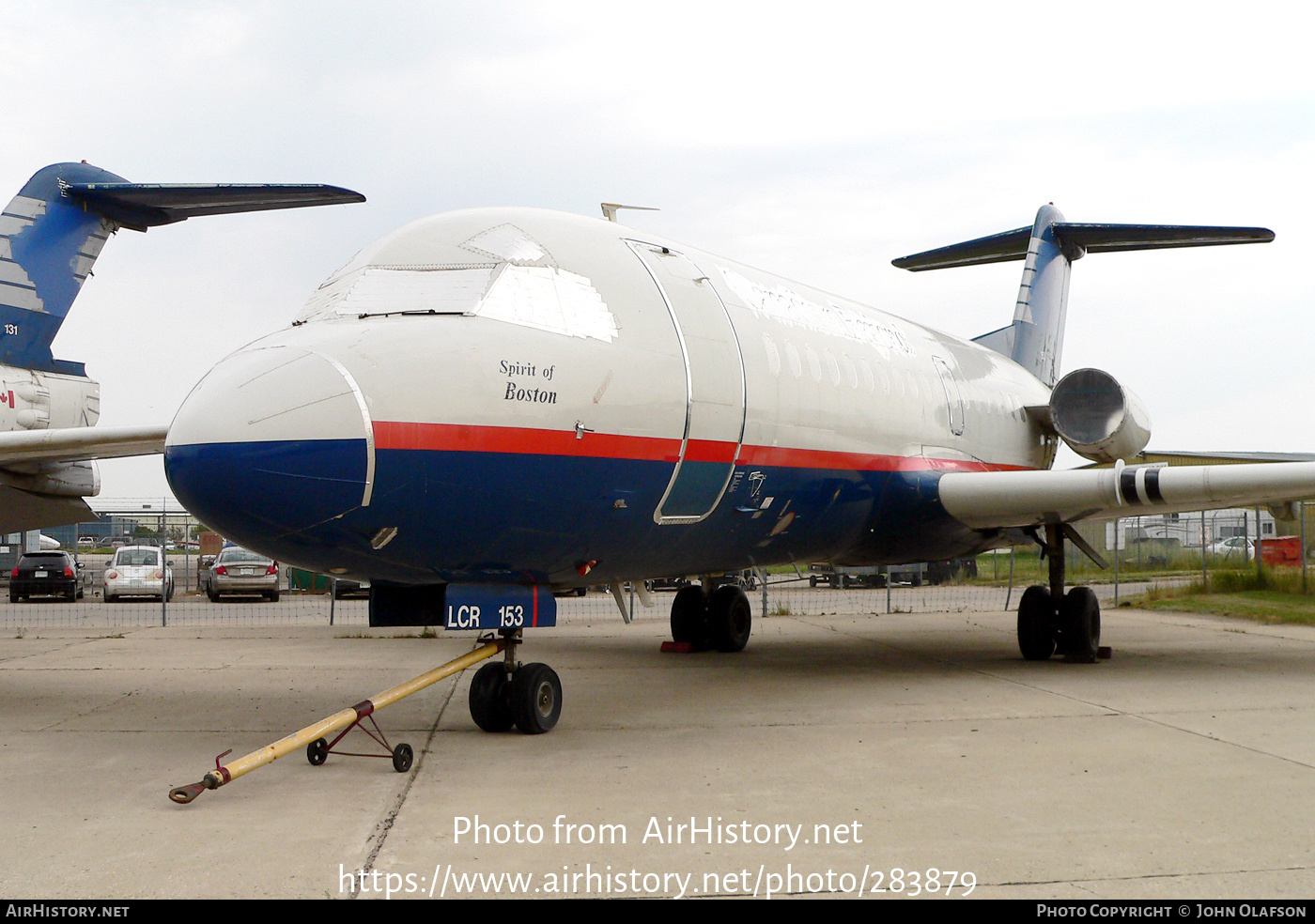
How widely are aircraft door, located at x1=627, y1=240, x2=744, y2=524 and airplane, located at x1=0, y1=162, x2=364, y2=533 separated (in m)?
4.70

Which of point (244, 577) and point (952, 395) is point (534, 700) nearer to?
point (952, 395)

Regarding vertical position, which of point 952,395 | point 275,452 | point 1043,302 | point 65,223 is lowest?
point 275,452

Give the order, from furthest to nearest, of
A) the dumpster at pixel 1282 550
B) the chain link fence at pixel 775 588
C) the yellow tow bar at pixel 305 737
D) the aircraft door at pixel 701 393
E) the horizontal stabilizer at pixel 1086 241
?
the dumpster at pixel 1282 550
the chain link fence at pixel 775 588
the horizontal stabilizer at pixel 1086 241
the aircraft door at pixel 701 393
the yellow tow bar at pixel 305 737

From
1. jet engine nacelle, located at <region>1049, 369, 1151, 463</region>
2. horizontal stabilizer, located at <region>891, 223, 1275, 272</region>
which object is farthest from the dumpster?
jet engine nacelle, located at <region>1049, 369, 1151, 463</region>

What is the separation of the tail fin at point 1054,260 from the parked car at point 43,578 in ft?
70.2

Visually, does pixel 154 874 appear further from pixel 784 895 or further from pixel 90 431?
pixel 90 431

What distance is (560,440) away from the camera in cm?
643

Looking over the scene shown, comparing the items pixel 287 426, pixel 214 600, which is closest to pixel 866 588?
pixel 214 600

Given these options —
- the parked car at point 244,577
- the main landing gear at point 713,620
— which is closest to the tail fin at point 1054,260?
the main landing gear at point 713,620

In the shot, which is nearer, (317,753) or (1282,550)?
(317,753)

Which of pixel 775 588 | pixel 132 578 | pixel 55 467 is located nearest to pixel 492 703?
pixel 55 467

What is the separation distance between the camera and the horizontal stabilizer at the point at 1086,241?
16.3m

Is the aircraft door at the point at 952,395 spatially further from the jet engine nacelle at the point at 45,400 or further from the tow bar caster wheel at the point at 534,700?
the jet engine nacelle at the point at 45,400

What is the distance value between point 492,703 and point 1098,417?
321 inches
